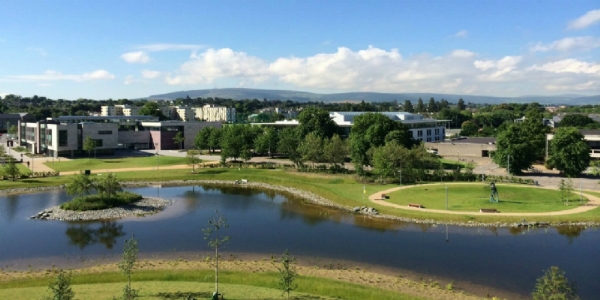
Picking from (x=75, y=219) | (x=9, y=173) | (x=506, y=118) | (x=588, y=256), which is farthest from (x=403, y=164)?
(x=506, y=118)

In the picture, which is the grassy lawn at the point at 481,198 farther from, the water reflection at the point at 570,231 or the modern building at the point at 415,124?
the modern building at the point at 415,124

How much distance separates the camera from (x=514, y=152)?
59438 millimetres

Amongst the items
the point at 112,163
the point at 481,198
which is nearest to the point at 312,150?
the point at 481,198

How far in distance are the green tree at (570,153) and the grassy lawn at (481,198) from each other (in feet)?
41.3

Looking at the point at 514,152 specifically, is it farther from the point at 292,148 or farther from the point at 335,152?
the point at 292,148

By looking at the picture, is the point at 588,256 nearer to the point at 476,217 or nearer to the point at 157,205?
the point at 476,217

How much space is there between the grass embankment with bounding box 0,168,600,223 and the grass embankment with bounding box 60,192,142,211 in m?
15.8

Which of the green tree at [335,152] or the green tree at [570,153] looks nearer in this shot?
the green tree at [570,153]

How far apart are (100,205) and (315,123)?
1809 inches

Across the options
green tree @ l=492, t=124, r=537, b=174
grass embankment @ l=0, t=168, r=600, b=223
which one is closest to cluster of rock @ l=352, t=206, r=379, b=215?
grass embankment @ l=0, t=168, r=600, b=223

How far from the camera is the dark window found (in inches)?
3189

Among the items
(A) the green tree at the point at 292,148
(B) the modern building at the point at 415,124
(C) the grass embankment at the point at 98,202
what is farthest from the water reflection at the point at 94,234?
(B) the modern building at the point at 415,124

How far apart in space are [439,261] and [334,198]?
2077cm

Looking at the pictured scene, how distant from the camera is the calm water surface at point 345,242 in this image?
2723cm
